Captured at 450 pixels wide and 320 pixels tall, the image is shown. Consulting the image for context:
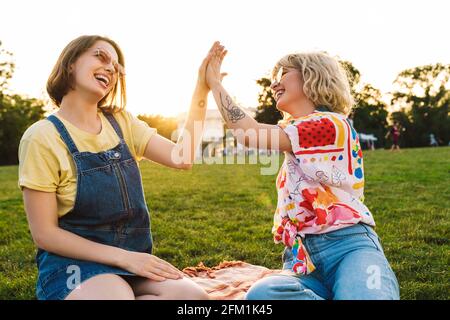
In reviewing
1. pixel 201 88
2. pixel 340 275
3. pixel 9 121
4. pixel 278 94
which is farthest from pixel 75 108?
pixel 9 121

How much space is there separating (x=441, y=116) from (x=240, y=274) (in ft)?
195

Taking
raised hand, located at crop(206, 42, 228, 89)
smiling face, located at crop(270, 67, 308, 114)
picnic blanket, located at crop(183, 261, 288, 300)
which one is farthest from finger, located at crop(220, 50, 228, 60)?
picnic blanket, located at crop(183, 261, 288, 300)

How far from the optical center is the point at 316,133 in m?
3.04

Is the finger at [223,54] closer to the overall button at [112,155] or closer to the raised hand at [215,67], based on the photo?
the raised hand at [215,67]

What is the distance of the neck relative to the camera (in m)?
3.07

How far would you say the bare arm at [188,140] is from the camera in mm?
3385

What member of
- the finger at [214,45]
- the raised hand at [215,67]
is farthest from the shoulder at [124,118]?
the finger at [214,45]

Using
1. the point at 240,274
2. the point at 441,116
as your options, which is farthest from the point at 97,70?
the point at 441,116

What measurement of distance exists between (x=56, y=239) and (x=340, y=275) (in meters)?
1.67

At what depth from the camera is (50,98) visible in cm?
318

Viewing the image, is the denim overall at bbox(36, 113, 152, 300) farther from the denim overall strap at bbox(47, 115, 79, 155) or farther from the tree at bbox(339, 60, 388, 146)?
the tree at bbox(339, 60, 388, 146)

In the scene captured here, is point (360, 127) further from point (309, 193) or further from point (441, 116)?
point (309, 193)

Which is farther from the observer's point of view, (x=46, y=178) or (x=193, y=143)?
(x=193, y=143)

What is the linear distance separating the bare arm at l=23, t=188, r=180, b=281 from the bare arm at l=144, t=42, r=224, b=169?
83cm
